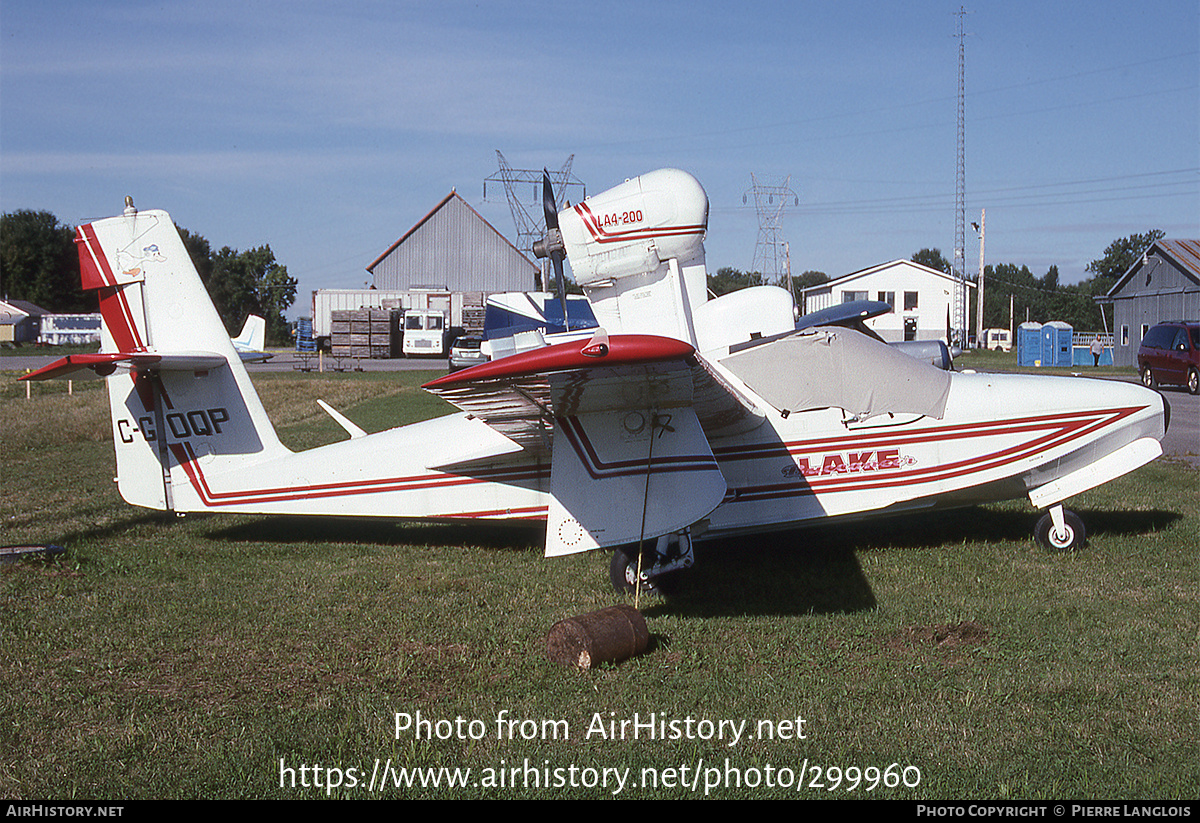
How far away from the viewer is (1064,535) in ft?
24.7

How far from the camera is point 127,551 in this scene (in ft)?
26.2

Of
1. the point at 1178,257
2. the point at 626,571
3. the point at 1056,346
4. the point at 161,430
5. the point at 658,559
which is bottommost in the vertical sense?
the point at 626,571

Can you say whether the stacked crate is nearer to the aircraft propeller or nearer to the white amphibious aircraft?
the white amphibious aircraft

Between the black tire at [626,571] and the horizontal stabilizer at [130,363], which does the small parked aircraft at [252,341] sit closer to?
the horizontal stabilizer at [130,363]

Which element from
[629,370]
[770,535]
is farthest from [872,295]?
[629,370]

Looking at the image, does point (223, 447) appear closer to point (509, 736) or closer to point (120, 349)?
point (120, 349)

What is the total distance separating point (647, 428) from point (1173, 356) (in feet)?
82.0

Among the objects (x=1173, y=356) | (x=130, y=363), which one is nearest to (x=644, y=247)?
(x=130, y=363)

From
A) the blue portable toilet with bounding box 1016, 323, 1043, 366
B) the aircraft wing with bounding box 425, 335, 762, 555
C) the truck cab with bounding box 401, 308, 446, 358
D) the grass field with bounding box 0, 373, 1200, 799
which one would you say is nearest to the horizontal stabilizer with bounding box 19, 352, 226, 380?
the grass field with bounding box 0, 373, 1200, 799

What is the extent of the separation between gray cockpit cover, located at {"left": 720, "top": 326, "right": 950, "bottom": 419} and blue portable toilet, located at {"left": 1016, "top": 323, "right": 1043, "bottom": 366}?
40.7 meters

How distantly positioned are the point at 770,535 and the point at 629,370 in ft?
14.0

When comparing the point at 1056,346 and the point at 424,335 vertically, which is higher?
the point at 424,335

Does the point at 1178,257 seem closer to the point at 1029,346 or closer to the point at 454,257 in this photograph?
the point at 1029,346

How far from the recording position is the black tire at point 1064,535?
752 centimetres
